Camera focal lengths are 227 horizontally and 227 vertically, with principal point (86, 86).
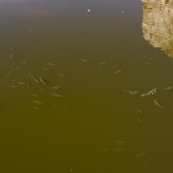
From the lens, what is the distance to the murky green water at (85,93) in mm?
4766

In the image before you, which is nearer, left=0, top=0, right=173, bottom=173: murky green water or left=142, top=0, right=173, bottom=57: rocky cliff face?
left=0, top=0, right=173, bottom=173: murky green water

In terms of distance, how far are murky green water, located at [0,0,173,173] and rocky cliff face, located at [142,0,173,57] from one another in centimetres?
5

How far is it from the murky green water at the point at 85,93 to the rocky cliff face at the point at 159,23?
0.05 m

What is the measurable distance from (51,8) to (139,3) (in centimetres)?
463

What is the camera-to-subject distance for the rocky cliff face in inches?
340

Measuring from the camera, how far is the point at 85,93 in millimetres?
6344

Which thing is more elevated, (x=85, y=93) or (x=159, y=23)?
(x=159, y=23)

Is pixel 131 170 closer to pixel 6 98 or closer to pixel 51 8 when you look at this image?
pixel 6 98

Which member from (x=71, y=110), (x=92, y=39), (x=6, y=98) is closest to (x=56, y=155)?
(x=71, y=110)

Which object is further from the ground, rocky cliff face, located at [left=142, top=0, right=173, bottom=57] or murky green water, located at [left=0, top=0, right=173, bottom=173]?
rocky cliff face, located at [left=142, top=0, right=173, bottom=57]

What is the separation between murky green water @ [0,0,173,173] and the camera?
15.6 feet

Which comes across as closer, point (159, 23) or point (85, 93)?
point (85, 93)

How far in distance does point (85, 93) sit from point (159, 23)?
5.98m

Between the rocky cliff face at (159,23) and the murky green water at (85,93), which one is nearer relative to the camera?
the murky green water at (85,93)
